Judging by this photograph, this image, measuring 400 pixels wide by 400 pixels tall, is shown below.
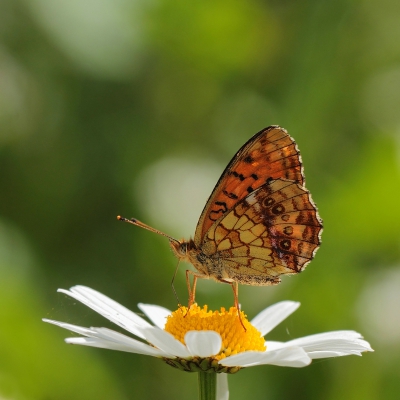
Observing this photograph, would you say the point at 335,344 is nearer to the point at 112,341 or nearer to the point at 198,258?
the point at 198,258

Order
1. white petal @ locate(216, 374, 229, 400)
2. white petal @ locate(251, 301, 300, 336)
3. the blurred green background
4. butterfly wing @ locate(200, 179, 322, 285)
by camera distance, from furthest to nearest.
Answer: the blurred green background → white petal @ locate(251, 301, 300, 336) → butterfly wing @ locate(200, 179, 322, 285) → white petal @ locate(216, 374, 229, 400)

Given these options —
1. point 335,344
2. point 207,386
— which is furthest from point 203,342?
point 335,344

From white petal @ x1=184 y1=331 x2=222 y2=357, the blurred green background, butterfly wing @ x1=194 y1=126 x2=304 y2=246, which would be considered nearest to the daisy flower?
white petal @ x1=184 y1=331 x2=222 y2=357

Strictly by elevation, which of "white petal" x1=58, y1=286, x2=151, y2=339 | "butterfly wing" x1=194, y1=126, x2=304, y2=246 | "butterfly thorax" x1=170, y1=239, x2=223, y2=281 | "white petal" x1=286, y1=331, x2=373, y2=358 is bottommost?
"white petal" x1=286, y1=331, x2=373, y2=358

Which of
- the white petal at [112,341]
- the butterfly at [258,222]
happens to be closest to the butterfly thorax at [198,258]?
the butterfly at [258,222]

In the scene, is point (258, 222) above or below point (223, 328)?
above

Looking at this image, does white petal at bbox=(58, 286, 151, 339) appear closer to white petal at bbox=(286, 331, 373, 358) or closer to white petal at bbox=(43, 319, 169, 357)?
white petal at bbox=(43, 319, 169, 357)
